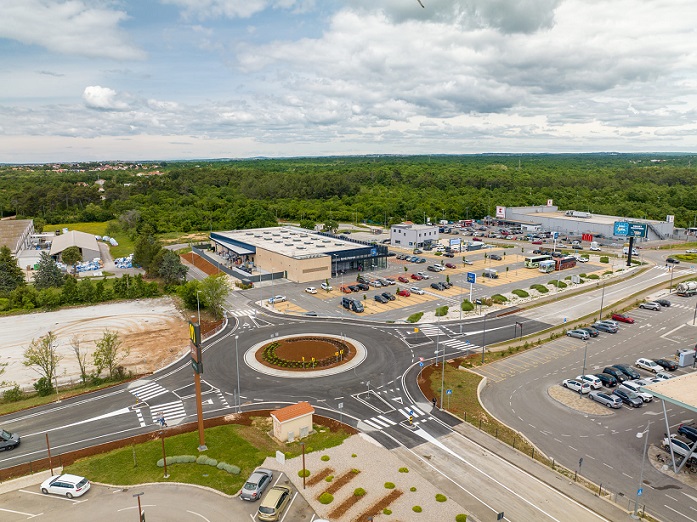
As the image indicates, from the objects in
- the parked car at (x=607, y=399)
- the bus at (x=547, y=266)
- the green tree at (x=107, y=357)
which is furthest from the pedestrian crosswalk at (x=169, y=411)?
the bus at (x=547, y=266)

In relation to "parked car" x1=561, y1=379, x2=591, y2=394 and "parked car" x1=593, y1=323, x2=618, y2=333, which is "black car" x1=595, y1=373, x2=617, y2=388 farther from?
"parked car" x1=593, y1=323, x2=618, y2=333

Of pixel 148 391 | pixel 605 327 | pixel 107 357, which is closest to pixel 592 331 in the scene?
pixel 605 327

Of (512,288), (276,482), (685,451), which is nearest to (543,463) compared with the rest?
(685,451)

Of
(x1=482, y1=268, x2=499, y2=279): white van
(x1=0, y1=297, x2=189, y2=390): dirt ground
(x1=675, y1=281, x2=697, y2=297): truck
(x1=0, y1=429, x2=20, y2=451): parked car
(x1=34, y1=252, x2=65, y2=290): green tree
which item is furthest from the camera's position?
(x1=482, y1=268, x2=499, y2=279): white van

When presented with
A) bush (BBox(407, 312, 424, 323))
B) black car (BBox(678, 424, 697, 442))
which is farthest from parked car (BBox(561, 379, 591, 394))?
bush (BBox(407, 312, 424, 323))

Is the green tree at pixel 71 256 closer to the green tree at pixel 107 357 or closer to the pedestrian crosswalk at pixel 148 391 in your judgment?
the green tree at pixel 107 357
